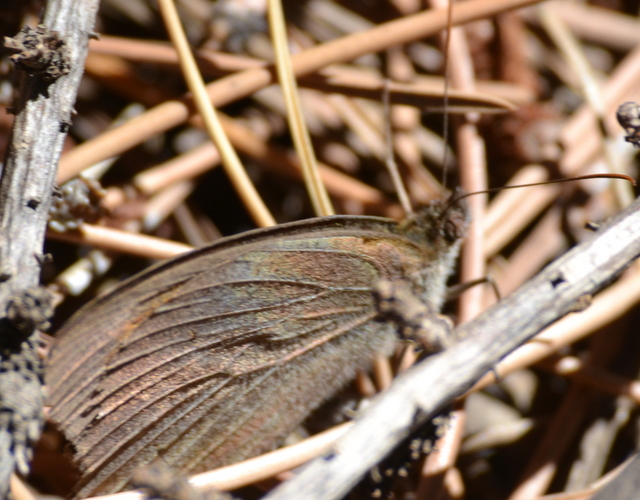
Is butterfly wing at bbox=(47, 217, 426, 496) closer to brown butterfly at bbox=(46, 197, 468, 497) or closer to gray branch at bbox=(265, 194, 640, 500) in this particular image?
brown butterfly at bbox=(46, 197, 468, 497)

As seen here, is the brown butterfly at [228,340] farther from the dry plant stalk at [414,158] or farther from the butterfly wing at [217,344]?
the dry plant stalk at [414,158]

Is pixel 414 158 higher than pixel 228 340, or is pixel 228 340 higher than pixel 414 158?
pixel 414 158

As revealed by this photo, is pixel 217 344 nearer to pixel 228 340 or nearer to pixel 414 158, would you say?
pixel 228 340

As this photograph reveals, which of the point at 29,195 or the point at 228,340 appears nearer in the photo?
the point at 29,195

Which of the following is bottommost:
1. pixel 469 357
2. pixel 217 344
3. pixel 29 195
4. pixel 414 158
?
pixel 469 357

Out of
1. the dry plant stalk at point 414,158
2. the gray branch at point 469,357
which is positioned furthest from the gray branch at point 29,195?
the gray branch at point 469,357

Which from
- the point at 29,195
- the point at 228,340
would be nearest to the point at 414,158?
the point at 228,340

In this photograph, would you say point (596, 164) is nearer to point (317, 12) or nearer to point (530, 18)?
point (530, 18)

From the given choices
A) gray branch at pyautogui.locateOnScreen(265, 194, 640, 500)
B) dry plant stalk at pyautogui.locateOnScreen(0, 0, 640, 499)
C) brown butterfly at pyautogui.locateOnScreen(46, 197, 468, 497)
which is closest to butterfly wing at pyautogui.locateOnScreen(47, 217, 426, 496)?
brown butterfly at pyautogui.locateOnScreen(46, 197, 468, 497)
